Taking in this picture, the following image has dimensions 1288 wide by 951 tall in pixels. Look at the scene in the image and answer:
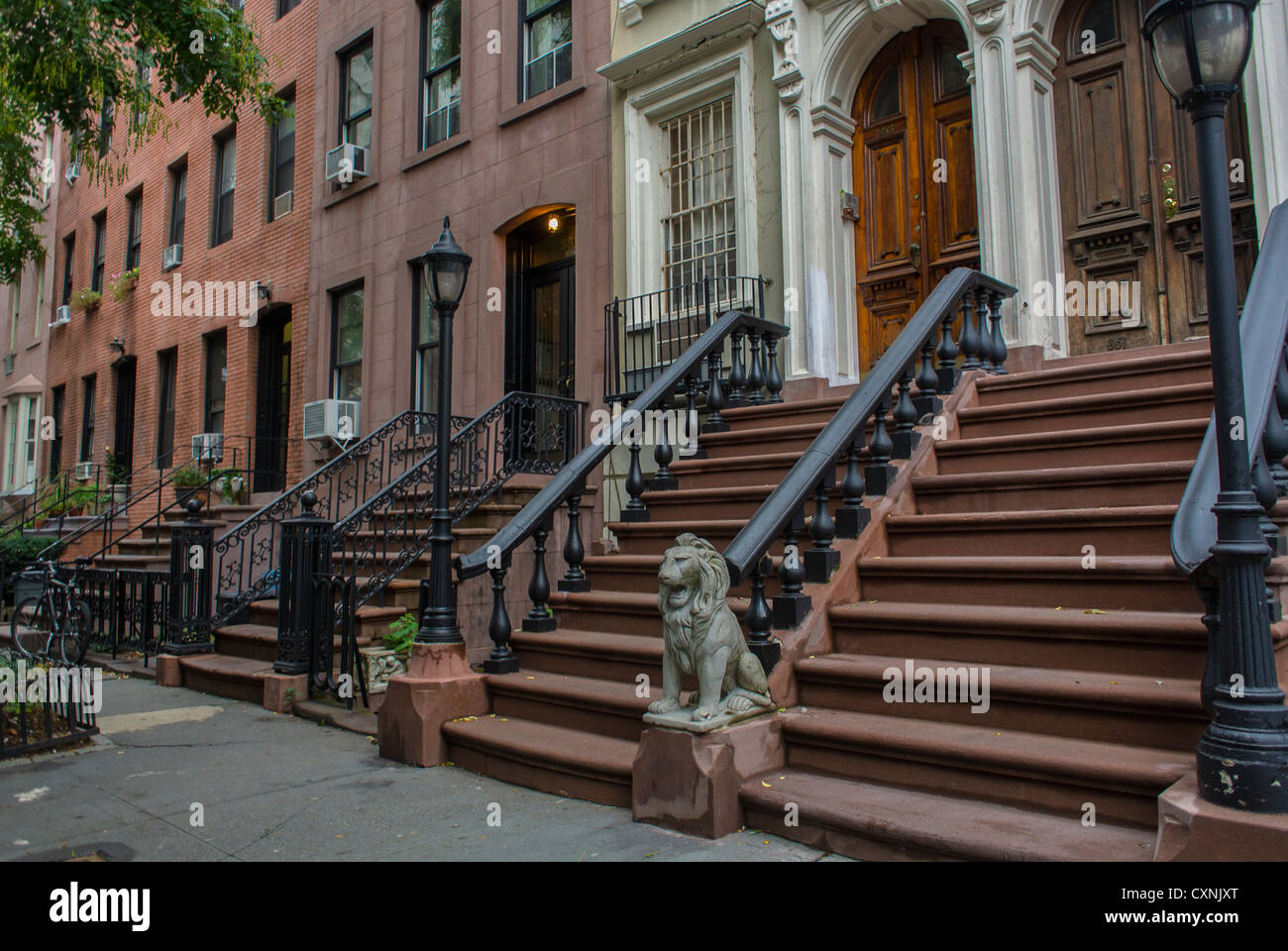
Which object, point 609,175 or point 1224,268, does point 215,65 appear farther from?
Answer: point 1224,268

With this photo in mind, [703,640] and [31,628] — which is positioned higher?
[703,640]

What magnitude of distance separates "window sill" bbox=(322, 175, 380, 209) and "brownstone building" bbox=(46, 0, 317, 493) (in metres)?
0.58

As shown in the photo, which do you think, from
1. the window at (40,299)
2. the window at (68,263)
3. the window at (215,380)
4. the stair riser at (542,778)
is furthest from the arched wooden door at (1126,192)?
the window at (40,299)

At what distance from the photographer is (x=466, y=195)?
12.7m

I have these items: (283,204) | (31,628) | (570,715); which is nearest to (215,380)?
(283,204)

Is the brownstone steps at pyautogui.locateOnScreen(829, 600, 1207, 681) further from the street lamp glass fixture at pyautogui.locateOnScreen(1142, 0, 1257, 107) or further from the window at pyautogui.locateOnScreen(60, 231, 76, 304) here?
the window at pyautogui.locateOnScreen(60, 231, 76, 304)

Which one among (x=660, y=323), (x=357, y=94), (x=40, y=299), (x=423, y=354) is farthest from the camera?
(x=40, y=299)

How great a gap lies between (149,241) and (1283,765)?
21.1m

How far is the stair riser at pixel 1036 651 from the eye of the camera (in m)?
4.14

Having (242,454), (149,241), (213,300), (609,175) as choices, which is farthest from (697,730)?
(149,241)

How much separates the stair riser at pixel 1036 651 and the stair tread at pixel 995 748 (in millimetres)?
443

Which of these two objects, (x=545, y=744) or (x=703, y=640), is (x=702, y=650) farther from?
(x=545, y=744)

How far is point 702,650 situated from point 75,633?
790cm

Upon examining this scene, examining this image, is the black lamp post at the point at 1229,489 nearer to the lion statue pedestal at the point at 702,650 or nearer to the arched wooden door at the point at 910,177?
the lion statue pedestal at the point at 702,650
